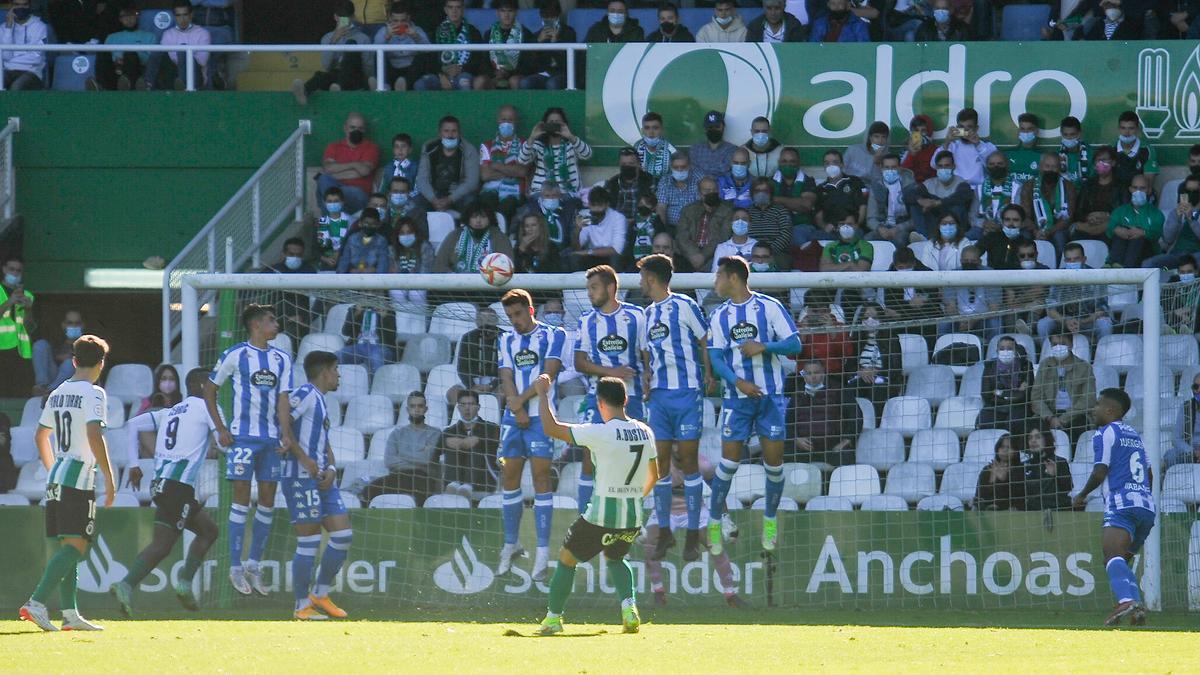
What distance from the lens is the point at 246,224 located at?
632 inches

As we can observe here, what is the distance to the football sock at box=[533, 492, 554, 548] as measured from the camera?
11742 millimetres

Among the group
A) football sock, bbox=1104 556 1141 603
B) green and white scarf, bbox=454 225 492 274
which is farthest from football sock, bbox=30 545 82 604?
football sock, bbox=1104 556 1141 603

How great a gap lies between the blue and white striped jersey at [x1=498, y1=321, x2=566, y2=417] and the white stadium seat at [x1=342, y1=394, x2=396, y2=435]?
2065 mm

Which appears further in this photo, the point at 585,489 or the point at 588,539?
the point at 585,489

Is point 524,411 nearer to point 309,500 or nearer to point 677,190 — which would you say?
point 309,500

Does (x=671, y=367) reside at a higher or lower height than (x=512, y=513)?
higher

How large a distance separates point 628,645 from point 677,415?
2.79m

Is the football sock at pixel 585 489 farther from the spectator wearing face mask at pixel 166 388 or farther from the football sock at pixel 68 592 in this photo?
the spectator wearing face mask at pixel 166 388

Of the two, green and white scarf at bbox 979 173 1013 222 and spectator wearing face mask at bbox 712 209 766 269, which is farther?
green and white scarf at bbox 979 173 1013 222

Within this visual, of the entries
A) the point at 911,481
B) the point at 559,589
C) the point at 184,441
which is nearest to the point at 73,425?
the point at 184,441

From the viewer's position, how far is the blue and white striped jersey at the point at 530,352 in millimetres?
11633

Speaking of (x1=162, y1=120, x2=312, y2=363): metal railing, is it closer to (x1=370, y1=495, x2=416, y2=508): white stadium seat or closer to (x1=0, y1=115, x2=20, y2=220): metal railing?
(x1=370, y1=495, x2=416, y2=508): white stadium seat

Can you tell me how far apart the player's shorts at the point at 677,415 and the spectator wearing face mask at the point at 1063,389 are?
2994 mm

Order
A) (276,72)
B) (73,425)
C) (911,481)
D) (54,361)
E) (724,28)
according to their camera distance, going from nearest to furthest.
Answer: (73,425) → (911,481) → (54,361) → (724,28) → (276,72)
